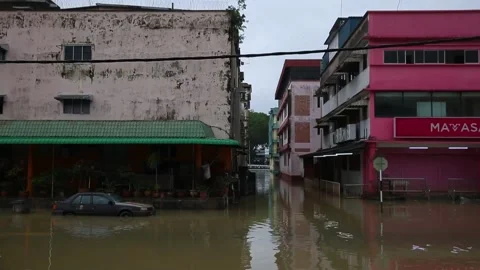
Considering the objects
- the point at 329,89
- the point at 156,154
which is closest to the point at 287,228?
the point at 156,154

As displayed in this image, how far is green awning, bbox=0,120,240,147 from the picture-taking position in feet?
78.3

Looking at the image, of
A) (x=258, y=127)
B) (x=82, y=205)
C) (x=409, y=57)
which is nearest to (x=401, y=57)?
(x=409, y=57)

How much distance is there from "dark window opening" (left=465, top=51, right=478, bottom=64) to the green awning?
14.2m

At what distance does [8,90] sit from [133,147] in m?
7.81

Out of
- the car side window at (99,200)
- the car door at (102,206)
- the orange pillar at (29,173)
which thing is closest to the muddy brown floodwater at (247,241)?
the car door at (102,206)

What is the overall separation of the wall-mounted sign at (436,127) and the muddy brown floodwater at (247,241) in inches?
253

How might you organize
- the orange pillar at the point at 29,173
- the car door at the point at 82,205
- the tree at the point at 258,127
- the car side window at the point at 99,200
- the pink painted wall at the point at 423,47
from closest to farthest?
the car side window at the point at 99,200
the car door at the point at 82,205
the orange pillar at the point at 29,173
the pink painted wall at the point at 423,47
the tree at the point at 258,127

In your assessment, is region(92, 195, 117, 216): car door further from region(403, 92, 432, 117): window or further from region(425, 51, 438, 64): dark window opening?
region(425, 51, 438, 64): dark window opening

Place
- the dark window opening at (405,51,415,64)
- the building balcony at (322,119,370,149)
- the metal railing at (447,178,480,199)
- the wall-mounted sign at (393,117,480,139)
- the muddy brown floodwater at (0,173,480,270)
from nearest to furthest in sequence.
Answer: the muddy brown floodwater at (0,173,480,270), the wall-mounted sign at (393,117,480,139), the metal railing at (447,178,480,199), the dark window opening at (405,51,415,64), the building balcony at (322,119,370,149)

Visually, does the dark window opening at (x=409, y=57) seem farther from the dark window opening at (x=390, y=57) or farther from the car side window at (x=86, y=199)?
the car side window at (x=86, y=199)

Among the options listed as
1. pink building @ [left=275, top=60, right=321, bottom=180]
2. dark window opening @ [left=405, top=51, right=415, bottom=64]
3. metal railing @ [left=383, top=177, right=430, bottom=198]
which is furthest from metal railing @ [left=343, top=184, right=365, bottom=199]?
pink building @ [left=275, top=60, right=321, bottom=180]

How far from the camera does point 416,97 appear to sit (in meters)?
28.5

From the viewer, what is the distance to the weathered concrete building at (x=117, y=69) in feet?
88.9

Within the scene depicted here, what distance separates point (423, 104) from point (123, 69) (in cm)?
1713
